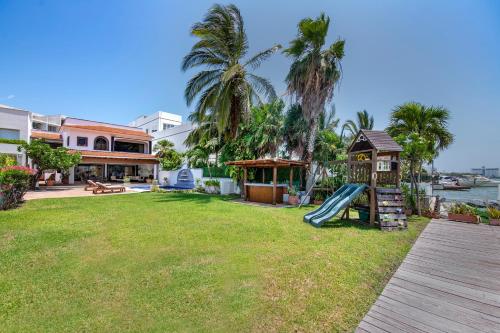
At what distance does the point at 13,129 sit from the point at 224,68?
2087cm

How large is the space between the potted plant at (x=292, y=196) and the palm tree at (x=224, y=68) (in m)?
6.00

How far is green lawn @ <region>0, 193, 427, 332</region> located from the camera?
9.93ft

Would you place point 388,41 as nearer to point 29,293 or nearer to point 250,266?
point 250,266

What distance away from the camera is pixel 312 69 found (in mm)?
13391

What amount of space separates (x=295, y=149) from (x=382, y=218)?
8.64m

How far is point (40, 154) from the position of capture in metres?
17.2

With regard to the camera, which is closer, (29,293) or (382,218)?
(29,293)

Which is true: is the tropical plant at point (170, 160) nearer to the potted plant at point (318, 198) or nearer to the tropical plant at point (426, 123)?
the potted plant at point (318, 198)

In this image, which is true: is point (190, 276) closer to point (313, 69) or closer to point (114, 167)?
point (313, 69)

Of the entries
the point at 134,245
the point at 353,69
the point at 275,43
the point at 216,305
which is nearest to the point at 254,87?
the point at 275,43

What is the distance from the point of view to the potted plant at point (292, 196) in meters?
13.6

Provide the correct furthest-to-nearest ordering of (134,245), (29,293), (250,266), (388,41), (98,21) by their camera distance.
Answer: (388,41) → (98,21) → (134,245) → (250,266) → (29,293)

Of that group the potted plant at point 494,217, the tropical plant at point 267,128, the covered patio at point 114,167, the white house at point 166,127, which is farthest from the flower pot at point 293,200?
the covered patio at point 114,167

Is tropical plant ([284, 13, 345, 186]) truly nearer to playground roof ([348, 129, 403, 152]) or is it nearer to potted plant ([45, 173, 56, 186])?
playground roof ([348, 129, 403, 152])
